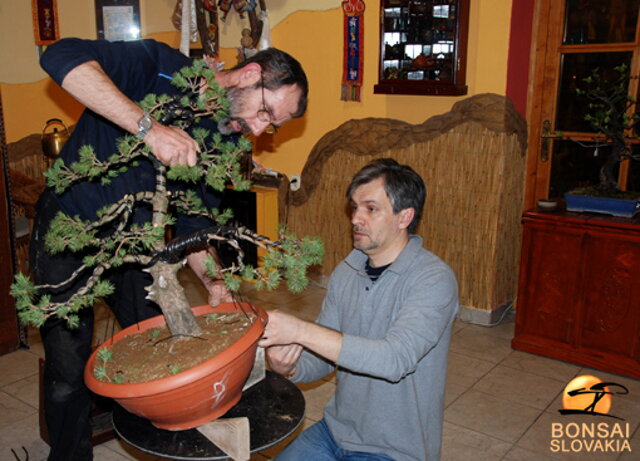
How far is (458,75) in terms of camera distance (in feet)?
11.4

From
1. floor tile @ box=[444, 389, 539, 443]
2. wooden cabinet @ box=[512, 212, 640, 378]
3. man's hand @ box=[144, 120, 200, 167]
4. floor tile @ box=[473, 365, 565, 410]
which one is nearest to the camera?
man's hand @ box=[144, 120, 200, 167]

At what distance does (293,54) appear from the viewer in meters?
4.33

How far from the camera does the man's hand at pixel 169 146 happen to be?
4.20 feet

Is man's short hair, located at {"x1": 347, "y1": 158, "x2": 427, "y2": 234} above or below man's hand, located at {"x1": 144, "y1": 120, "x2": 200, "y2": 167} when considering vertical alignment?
below

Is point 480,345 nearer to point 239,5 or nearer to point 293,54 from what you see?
point 293,54

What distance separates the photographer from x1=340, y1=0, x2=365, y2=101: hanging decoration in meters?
3.87

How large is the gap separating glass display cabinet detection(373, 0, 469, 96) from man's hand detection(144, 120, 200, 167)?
8.18 feet

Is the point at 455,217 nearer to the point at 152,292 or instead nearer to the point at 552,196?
the point at 552,196

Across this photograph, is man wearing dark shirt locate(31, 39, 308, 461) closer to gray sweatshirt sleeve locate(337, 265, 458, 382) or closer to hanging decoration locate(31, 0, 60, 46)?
gray sweatshirt sleeve locate(337, 265, 458, 382)

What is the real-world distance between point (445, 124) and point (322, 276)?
1.48 meters

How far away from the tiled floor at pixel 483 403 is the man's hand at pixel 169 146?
1.54 metres

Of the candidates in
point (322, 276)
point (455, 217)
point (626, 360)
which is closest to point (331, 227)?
point (322, 276)

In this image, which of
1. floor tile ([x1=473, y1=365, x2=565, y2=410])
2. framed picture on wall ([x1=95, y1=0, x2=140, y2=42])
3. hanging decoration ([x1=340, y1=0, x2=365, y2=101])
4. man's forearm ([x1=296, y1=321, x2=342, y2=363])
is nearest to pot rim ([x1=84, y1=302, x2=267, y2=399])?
man's forearm ([x1=296, y1=321, x2=342, y2=363])

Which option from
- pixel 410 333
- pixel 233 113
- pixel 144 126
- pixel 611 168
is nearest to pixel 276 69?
pixel 233 113
